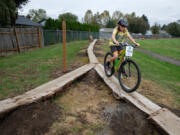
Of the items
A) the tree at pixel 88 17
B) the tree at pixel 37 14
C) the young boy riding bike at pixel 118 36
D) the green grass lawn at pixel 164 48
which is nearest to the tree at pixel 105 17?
the tree at pixel 88 17

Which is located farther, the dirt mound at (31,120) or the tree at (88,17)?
the tree at (88,17)

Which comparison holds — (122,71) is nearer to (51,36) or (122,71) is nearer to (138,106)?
(138,106)

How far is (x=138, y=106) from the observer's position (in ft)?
8.29

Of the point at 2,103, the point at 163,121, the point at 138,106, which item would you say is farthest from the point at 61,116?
the point at 163,121

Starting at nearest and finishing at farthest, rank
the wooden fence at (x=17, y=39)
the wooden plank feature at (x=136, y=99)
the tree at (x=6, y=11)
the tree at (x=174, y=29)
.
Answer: the wooden plank feature at (x=136, y=99), the wooden fence at (x=17, y=39), the tree at (x=6, y=11), the tree at (x=174, y=29)

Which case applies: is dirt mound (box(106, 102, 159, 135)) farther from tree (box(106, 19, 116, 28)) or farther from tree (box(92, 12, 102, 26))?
tree (box(106, 19, 116, 28))

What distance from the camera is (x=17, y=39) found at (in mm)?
11039

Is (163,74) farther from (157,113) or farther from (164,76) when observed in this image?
(157,113)

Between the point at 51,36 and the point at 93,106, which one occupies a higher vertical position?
the point at 51,36

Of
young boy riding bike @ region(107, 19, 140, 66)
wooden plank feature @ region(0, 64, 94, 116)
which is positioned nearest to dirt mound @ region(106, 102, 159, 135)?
wooden plank feature @ region(0, 64, 94, 116)

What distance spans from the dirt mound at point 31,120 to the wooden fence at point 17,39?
31.5 feet

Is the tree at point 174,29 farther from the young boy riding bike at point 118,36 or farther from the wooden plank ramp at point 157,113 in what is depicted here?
the wooden plank ramp at point 157,113

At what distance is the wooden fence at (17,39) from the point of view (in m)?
10.2

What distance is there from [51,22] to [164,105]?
64.4 ft
